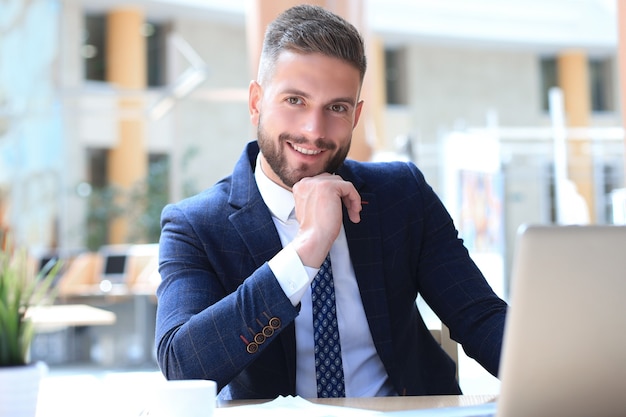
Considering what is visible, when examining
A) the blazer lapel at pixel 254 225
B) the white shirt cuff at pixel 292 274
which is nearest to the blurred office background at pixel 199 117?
the blazer lapel at pixel 254 225

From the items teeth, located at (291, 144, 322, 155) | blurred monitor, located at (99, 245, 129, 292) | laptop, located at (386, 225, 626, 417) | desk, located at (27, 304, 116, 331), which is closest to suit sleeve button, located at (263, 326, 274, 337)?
teeth, located at (291, 144, 322, 155)

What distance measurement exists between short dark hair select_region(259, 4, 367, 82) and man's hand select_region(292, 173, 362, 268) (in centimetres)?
25

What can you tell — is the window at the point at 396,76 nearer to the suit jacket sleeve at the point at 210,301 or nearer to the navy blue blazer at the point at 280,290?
the navy blue blazer at the point at 280,290

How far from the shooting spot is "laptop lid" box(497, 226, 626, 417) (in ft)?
2.82

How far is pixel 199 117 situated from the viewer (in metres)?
16.3

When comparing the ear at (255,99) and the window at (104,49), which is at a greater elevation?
the window at (104,49)

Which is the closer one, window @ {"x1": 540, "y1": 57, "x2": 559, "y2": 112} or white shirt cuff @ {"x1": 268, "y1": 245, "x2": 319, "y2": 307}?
white shirt cuff @ {"x1": 268, "y1": 245, "x2": 319, "y2": 307}

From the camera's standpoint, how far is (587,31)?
62.8 feet

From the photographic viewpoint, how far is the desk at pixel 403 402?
1.23m

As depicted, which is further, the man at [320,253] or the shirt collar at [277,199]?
the shirt collar at [277,199]

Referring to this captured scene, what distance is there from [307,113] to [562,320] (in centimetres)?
89

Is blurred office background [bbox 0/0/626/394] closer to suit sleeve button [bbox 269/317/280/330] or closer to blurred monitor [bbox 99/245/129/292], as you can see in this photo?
blurred monitor [bbox 99/245/129/292]

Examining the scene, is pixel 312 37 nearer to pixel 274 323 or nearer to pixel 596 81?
pixel 274 323

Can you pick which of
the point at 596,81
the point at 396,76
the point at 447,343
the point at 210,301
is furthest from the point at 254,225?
the point at 596,81
